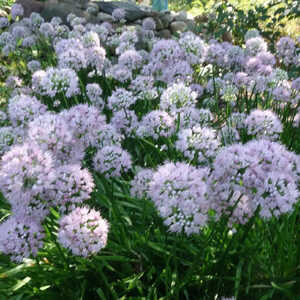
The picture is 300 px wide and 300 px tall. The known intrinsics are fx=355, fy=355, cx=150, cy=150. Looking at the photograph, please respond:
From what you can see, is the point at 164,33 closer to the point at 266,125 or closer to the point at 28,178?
the point at 266,125

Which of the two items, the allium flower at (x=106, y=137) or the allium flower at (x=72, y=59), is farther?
the allium flower at (x=72, y=59)

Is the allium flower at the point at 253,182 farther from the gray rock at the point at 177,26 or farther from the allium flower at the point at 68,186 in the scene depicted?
the gray rock at the point at 177,26

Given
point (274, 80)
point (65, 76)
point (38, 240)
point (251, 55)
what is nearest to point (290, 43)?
point (251, 55)

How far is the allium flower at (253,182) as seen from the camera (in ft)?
5.77

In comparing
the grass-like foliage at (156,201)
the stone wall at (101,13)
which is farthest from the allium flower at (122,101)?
the stone wall at (101,13)

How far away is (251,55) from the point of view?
13.5ft

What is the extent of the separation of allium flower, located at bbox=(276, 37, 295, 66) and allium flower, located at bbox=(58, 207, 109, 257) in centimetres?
315

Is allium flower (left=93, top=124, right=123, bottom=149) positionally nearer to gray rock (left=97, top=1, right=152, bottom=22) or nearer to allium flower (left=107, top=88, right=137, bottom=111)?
allium flower (left=107, top=88, right=137, bottom=111)

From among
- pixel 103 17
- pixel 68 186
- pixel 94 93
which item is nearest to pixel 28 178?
pixel 68 186

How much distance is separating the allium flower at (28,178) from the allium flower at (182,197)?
56 centimetres

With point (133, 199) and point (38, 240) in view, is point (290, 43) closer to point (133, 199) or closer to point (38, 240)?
point (133, 199)

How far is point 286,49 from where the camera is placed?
159 inches

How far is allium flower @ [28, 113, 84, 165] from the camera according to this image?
2.05 meters

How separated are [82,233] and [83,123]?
0.81 m
